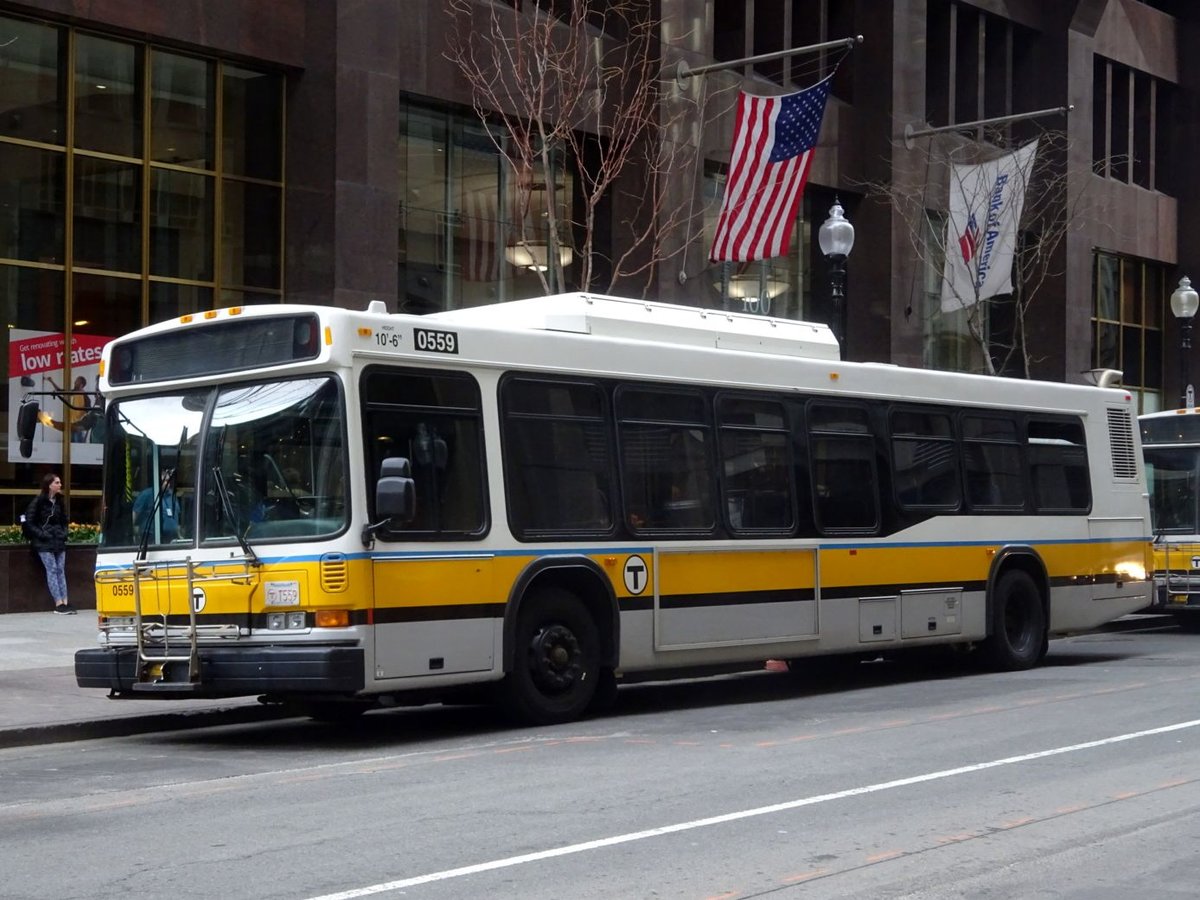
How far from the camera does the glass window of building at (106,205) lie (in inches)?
874

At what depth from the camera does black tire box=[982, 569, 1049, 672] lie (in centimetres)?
1758

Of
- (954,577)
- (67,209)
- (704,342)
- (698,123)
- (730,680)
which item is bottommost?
(730,680)

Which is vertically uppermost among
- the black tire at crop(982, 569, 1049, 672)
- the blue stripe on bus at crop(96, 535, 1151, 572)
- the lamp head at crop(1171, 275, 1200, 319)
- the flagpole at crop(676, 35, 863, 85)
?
the flagpole at crop(676, 35, 863, 85)

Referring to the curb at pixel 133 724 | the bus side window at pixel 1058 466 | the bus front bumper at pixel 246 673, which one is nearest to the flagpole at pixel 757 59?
the bus side window at pixel 1058 466

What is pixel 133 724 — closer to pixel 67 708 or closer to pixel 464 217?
pixel 67 708

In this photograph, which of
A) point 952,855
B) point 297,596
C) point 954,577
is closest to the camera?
point 952,855

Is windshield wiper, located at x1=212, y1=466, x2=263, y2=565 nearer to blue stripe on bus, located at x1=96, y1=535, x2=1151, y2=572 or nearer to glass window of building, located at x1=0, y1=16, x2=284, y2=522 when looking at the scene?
blue stripe on bus, located at x1=96, y1=535, x2=1151, y2=572

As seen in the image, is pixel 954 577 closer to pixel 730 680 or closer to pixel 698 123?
pixel 730 680

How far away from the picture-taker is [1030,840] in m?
8.18

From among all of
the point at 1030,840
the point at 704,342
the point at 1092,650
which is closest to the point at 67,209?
the point at 704,342

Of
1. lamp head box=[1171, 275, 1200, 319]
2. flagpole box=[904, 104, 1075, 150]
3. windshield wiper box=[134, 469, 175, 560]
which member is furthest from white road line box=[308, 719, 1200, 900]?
lamp head box=[1171, 275, 1200, 319]

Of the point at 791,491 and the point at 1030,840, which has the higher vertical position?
the point at 791,491

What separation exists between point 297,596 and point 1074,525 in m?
10.3

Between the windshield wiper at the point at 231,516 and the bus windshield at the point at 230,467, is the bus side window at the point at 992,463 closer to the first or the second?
the bus windshield at the point at 230,467
